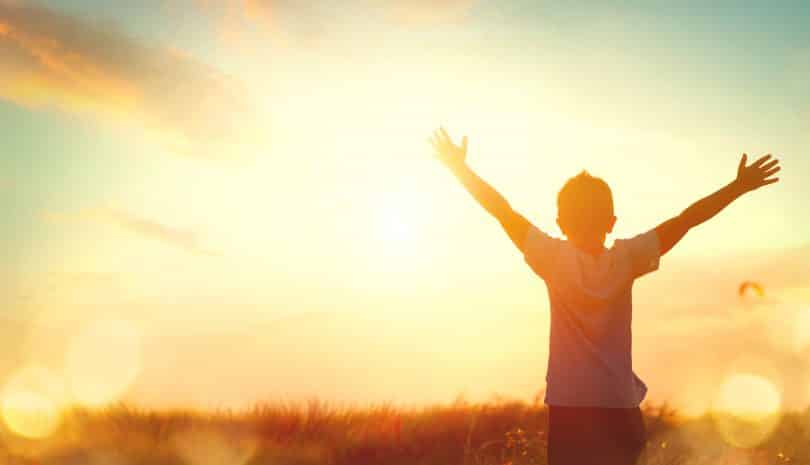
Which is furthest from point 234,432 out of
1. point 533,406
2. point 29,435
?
point 533,406

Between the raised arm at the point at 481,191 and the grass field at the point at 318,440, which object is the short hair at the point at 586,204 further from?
the grass field at the point at 318,440

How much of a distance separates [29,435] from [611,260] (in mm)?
5593

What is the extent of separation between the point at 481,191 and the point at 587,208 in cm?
76

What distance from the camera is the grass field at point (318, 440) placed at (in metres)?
7.81

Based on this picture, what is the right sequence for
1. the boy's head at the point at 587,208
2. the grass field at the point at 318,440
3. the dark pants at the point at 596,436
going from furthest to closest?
the grass field at the point at 318,440 < the boy's head at the point at 587,208 < the dark pants at the point at 596,436

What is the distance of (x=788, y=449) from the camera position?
11344 mm

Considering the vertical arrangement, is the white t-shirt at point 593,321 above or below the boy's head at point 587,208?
below

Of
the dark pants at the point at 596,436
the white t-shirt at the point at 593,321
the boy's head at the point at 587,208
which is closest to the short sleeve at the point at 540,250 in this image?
the white t-shirt at the point at 593,321

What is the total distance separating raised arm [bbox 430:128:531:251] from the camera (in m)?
5.68

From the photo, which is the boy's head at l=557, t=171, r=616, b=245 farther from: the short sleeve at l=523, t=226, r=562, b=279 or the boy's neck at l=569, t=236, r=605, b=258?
the short sleeve at l=523, t=226, r=562, b=279

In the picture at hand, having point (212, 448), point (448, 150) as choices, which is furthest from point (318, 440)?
point (448, 150)

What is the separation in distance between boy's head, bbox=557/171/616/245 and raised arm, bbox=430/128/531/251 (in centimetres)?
32

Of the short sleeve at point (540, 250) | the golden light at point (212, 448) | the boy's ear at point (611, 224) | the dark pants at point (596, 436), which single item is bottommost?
the golden light at point (212, 448)

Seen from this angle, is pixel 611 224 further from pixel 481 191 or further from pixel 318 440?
pixel 318 440
